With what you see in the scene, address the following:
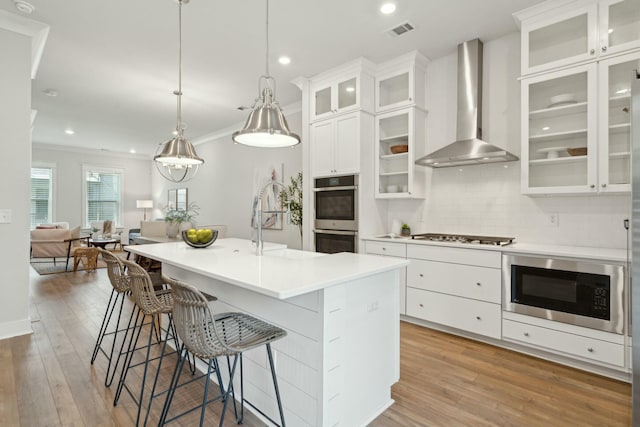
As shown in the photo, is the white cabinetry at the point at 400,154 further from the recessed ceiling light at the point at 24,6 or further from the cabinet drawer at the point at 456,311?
the recessed ceiling light at the point at 24,6

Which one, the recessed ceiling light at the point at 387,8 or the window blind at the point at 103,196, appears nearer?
the recessed ceiling light at the point at 387,8

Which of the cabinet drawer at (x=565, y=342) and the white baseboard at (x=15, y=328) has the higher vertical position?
the cabinet drawer at (x=565, y=342)

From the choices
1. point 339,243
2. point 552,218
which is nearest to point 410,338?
point 339,243

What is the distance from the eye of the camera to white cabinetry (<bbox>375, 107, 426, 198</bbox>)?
11.9 feet

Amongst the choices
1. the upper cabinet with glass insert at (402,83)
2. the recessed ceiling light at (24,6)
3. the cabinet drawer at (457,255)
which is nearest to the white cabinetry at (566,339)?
the cabinet drawer at (457,255)

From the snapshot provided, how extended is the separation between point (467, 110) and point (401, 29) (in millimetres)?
1006

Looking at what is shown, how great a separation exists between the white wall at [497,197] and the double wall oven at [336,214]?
634 mm

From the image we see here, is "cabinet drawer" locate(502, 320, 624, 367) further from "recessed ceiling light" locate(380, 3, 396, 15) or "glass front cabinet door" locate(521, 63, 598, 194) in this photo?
"recessed ceiling light" locate(380, 3, 396, 15)

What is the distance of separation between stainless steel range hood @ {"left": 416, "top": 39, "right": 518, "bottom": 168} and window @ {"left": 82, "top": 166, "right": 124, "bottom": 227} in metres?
9.46

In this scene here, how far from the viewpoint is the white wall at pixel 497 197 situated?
282 centimetres

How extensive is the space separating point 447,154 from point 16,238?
4.17 metres

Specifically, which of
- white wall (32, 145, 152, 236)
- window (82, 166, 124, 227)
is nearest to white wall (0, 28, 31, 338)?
white wall (32, 145, 152, 236)

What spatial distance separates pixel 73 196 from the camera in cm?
900

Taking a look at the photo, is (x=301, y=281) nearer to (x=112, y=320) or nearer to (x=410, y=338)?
(x=410, y=338)
